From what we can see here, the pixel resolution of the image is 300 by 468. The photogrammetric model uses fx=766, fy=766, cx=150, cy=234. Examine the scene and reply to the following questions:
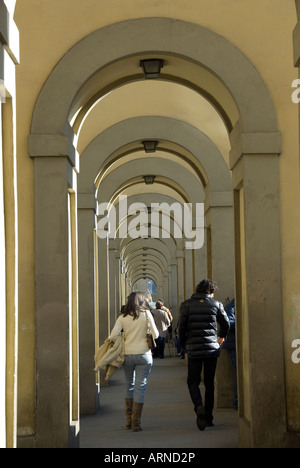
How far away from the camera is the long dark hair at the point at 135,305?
366 inches

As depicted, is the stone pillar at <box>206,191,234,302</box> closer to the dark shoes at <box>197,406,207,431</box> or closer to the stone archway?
the dark shoes at <box>197,406,207,431</box>

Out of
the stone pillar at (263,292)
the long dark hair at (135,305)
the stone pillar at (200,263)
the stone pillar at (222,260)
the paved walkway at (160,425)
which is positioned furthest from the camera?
the stone pillar at (200,263)

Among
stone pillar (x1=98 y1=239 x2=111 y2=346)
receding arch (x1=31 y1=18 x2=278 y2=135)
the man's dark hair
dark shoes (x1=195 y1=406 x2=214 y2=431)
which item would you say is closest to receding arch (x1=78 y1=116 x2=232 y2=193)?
stone pillar (x1=98 y1=239 x2=111 y2=346)

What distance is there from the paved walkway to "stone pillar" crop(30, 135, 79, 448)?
3.24ft

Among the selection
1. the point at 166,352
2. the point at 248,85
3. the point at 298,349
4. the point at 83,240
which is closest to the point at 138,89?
the point at 83,240

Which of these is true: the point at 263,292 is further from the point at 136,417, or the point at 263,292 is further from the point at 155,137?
the point at 155,137

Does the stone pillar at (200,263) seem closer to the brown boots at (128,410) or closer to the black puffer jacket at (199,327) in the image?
the brown boots at (128,410)

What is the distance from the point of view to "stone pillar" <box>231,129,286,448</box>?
7.38 metres

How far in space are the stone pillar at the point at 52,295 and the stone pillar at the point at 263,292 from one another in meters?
1.79

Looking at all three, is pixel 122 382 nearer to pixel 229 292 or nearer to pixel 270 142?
pixel 229 292

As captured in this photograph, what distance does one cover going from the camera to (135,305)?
9.37 meters

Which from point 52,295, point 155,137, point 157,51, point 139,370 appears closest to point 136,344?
point 139,370

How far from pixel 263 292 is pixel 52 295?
208 cm

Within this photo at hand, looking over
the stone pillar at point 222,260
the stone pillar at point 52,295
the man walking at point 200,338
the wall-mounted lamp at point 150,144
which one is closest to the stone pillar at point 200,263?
the wall-mounted lamp at point 150,144
